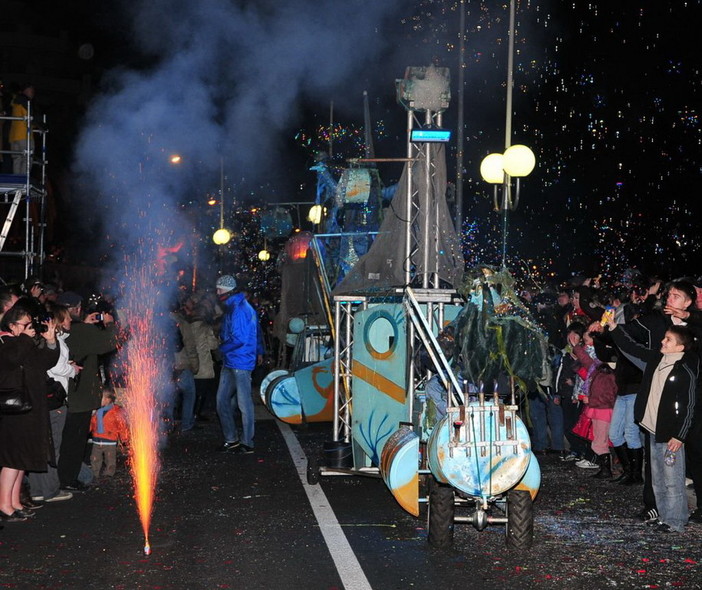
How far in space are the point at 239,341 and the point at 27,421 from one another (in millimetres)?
4226

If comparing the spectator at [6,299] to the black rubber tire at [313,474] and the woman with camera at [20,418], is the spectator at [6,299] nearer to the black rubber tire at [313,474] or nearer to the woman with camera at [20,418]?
the woman with camera at [20,418]

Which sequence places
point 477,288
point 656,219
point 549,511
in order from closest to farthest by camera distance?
point 477,288
point 549,511
point 656,219

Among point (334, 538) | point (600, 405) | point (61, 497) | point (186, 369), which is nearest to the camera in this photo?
point (334, 538)

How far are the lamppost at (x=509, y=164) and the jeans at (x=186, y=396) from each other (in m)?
4.76

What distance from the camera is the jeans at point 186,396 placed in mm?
14203

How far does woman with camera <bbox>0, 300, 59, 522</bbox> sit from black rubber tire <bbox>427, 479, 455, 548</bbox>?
3.18m

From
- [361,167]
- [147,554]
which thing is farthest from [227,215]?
[147,554]

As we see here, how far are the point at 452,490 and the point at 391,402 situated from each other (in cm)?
197

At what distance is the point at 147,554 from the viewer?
6922 millimetres

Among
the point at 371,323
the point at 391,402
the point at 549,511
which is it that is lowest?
the point at 549,511

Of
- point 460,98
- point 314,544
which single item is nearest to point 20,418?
point 314,544

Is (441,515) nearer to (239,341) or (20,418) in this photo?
(20,418)

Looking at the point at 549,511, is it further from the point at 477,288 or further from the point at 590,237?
the point at 590,237

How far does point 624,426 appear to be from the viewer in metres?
9.87
